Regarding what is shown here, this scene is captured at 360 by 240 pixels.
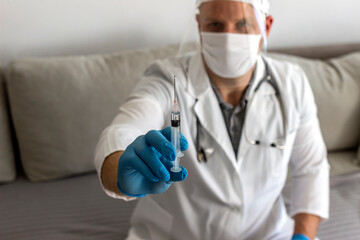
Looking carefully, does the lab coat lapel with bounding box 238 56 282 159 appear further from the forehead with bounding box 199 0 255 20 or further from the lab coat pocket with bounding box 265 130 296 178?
the forehead with bounding box 199 0 255 20

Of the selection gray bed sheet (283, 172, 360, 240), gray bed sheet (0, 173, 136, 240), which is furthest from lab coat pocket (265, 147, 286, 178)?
gray bed sheet (0, 173, 136, 240)

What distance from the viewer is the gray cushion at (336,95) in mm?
1572

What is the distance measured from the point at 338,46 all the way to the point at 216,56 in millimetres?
1148

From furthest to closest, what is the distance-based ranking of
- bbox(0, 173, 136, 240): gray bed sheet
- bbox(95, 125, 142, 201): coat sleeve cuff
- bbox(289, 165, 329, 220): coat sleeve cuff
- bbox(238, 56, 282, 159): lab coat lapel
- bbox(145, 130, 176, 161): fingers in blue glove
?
bbox(0, 173, 136, 240): gray bed sheet
bbox(289, 165, 329, 220): coat sleeve cuff
bbox(238, 56, 282, 159): lab coat lapel
bbox(95, 125, 142, 201): coat sleeve cuff
bbox(145, 130, 176, 161): fingers in blue glove

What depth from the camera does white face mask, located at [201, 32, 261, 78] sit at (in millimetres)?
796

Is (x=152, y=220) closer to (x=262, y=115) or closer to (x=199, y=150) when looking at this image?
(x=199, y=150)

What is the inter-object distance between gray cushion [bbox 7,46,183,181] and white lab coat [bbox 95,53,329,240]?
50cm

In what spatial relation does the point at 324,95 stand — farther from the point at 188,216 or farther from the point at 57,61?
the point at 57,61

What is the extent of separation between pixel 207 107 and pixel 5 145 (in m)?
0.88

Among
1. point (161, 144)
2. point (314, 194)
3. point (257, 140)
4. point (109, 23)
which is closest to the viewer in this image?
point (161, 144)

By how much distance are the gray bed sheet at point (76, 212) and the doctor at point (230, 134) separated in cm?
27

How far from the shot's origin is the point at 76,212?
1.28m

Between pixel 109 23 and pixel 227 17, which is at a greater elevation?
pixel 227 17

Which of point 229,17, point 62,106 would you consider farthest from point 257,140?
point 62,106
